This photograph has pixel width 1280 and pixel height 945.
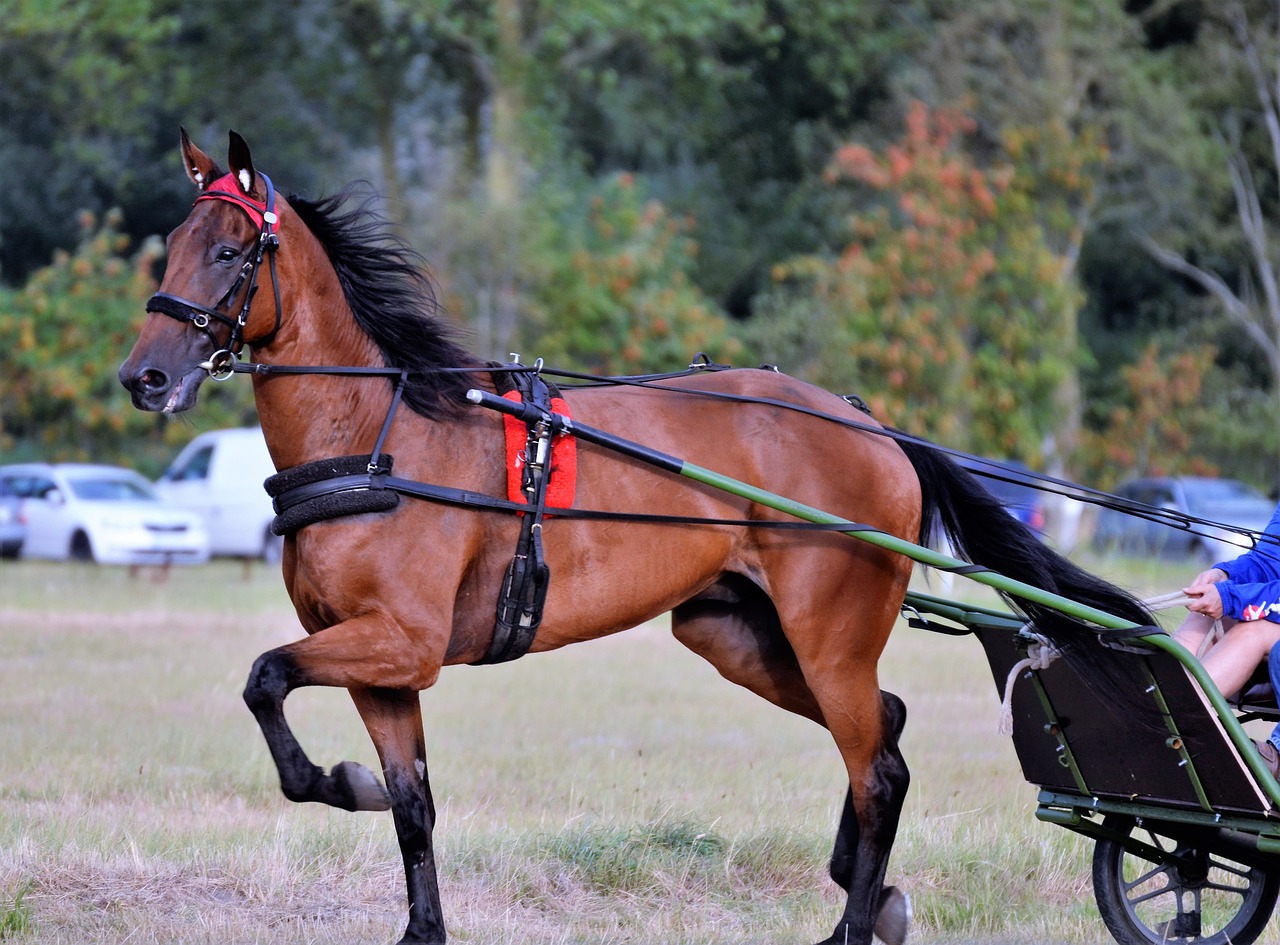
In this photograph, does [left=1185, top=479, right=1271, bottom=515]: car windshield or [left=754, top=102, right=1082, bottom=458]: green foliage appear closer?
[left=754, top=102, right=1082, bottom=458]: green foliage

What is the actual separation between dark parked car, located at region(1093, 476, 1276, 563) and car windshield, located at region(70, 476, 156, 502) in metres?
13.5

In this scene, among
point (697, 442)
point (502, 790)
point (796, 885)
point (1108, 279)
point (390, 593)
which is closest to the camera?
point (390, 593)

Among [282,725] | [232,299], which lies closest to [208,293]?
[232,299]

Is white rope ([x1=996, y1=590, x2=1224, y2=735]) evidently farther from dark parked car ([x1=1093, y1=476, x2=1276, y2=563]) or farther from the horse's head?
dark parked car ([x1=1093, y1=476, x2=1276, y2=563])

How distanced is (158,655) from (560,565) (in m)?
8.09

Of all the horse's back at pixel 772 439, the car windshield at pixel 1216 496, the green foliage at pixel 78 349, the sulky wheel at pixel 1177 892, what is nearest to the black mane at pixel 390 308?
the horse's back at pixel 772 439

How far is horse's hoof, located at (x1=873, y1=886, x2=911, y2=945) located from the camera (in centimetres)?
528

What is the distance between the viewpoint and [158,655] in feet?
39.8

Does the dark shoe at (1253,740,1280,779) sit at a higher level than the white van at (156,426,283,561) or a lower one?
higher

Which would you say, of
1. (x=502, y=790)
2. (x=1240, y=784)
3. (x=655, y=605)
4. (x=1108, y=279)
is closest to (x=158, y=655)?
(x=502, y=790)

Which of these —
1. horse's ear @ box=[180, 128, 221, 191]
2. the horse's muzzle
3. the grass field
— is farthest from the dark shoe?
horse's ear @ box=[180, 128, 221, 191]

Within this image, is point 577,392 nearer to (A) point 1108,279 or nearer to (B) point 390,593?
(B) point 390,593

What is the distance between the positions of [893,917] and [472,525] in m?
2.01

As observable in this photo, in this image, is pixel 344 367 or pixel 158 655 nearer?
pixel 344 367
